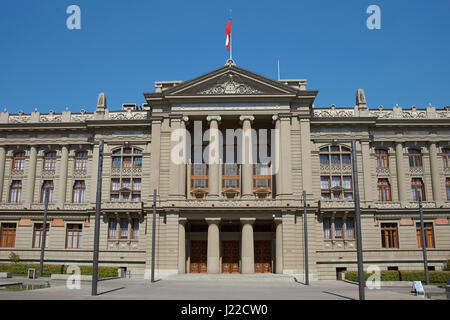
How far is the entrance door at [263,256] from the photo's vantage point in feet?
157

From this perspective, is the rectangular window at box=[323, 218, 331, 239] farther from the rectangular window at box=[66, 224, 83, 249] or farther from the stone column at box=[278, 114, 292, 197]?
the rectangular window at box=[66, 224, 83, 249]

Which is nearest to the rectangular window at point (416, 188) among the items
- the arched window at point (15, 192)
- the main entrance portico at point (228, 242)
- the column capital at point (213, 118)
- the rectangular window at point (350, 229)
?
the rectangular window at point (350, 229)

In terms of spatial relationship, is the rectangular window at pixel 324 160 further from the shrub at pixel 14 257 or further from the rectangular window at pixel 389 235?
the shrub at pixel 14 257

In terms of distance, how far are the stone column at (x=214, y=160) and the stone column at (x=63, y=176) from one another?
19238mm

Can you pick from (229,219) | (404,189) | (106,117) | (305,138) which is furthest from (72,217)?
(404,189)

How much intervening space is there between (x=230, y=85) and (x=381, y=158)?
20893mm

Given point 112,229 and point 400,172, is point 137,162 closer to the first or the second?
point 112,229

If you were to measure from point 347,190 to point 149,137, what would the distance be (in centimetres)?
2487

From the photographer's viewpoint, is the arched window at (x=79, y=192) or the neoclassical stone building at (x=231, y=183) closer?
the neoclassical stone building at (x=231, y=183)

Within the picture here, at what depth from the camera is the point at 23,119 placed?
54.1 meters

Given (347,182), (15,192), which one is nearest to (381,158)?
(347,182)

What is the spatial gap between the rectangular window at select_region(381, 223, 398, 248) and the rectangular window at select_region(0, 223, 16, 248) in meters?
45.0

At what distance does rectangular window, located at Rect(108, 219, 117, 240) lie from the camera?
48562 millimetres
